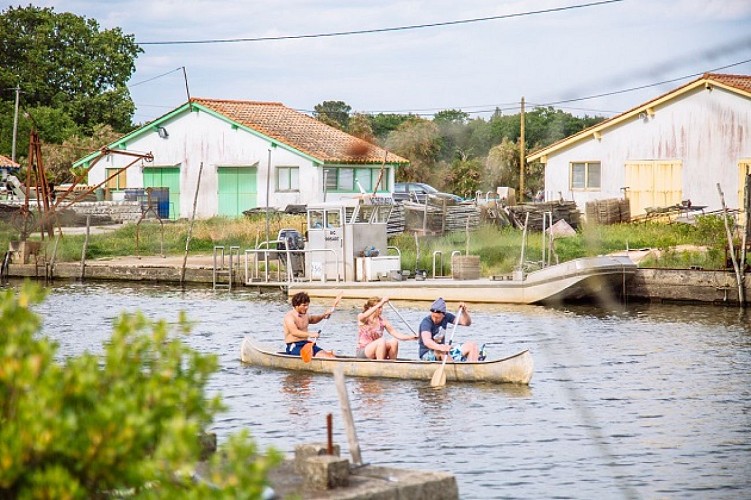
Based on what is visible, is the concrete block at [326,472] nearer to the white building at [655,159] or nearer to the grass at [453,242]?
the grass at [453,242]

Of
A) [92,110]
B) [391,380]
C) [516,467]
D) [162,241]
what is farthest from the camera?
[92,110]

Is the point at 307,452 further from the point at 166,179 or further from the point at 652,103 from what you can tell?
the point at 166,179

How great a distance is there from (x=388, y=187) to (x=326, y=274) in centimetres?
2174

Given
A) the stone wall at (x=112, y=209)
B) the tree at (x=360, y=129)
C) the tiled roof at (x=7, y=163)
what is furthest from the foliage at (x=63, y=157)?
the tree at (x=360, y=129)

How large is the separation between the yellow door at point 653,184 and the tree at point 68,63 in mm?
46578

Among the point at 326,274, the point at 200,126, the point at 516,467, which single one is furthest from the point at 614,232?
the point at 516,467

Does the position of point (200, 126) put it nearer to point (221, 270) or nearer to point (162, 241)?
point (162, 241)

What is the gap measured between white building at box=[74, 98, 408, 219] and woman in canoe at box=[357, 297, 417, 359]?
28.6m

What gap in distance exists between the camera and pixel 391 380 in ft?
66.0

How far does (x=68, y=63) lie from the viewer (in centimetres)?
8556

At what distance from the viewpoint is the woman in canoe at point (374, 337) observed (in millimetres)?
20594

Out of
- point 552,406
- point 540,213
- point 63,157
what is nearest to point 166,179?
point 63,157

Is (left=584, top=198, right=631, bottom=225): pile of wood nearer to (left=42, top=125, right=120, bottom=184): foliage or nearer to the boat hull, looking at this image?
the boat hull

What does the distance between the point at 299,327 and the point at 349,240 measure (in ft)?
38.3
